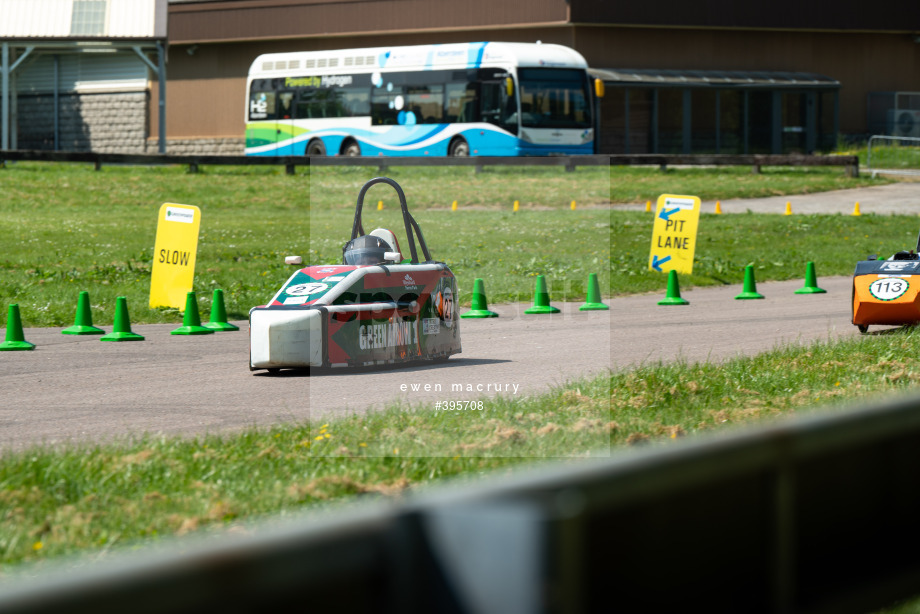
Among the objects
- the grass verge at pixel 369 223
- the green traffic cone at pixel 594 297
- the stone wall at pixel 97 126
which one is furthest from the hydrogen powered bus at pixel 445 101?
the green traffic cone at pixel 594 297

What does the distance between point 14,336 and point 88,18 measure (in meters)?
44.5

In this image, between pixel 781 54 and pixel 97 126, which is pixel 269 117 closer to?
pixel 97 126

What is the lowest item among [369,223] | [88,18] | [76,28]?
[369,223]

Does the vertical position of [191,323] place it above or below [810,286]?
below

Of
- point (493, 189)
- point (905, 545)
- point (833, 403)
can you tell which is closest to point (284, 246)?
point (493, 189)

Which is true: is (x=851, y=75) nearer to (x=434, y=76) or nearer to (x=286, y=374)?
(x=434, y=76)

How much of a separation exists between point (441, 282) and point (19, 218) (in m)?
19.5

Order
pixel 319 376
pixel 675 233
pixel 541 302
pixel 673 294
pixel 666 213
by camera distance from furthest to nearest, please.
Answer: pixel 675 233 → pixel 666 213 → pixel 673 294 → pixel 541 302 → pixel 319 376

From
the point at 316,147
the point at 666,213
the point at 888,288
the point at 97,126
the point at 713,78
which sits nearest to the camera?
the point at 888,288

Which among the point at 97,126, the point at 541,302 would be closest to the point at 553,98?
the point at 541,302

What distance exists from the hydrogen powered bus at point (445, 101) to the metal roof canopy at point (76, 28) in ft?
32.9

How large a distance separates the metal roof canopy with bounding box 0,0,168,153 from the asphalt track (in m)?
40.4

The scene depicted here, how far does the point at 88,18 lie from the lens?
53438mm

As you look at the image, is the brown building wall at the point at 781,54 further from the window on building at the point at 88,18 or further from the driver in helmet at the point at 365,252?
the driver in helmet at the point at 365,252
